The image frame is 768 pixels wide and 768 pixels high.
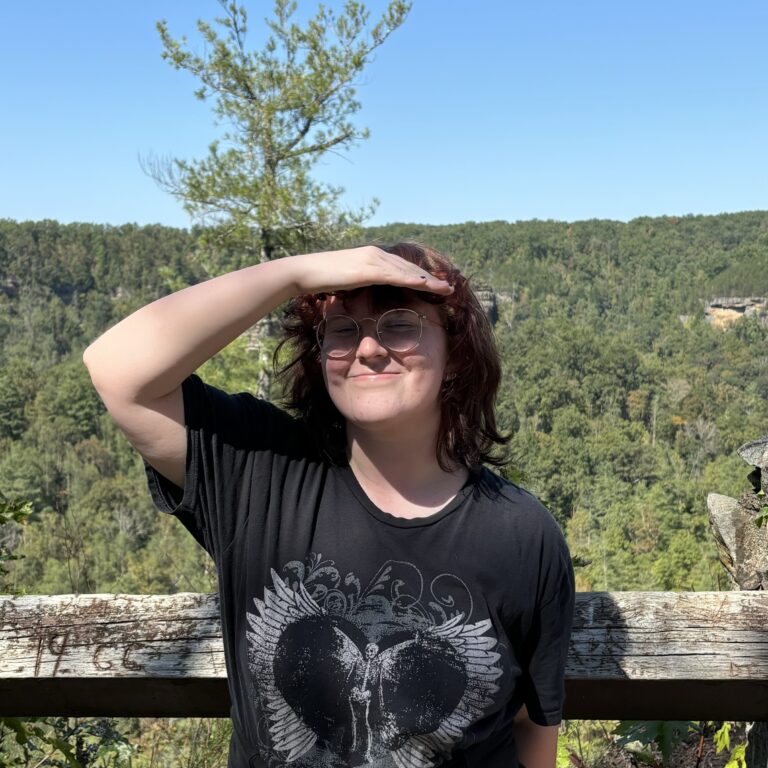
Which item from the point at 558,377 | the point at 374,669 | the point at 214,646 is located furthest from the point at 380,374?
the point at 558,377

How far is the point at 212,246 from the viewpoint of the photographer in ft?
54.1

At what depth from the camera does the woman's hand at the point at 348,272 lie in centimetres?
130

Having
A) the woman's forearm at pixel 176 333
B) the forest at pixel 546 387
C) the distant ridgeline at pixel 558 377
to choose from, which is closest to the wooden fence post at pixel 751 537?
the forest at pixel 546 387

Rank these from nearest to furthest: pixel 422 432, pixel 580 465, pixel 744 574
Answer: pixel 422 432 < pixel 744 574 < pixel 580 465

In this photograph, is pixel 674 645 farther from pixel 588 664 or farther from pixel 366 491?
pixel 366 491

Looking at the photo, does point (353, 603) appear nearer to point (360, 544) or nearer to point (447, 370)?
point (360, 544)

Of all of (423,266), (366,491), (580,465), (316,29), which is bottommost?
(580,465)

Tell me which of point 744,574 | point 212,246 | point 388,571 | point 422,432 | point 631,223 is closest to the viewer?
point 388,571

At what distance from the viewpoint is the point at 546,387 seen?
7444 cm

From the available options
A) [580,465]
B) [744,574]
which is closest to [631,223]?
[580,465]

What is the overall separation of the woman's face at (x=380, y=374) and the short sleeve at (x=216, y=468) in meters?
0.16

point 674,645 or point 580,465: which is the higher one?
point 674,645

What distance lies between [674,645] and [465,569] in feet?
1.58

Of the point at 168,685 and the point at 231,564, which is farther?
the point at 168,685
